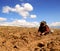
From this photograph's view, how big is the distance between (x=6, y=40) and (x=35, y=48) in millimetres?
2615

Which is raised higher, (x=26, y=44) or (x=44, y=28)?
(x=44, y=28)

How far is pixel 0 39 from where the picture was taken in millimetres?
11695

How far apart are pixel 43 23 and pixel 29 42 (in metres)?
2.77

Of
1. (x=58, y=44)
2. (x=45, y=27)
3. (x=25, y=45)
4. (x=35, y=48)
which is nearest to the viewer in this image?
(x=58, y=44)

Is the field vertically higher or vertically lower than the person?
lower

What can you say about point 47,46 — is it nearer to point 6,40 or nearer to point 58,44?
point 58,44

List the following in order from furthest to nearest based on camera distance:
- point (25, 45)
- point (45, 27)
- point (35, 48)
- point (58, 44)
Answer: point (45, 27) < point (25, 45) < point (35, 48) < point (58, 44)

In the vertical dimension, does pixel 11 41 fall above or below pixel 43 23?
below

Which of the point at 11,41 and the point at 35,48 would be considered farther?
the point at 11,41

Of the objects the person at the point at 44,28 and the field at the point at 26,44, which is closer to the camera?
the field at the point at 26,44

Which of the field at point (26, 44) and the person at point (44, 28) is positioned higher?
the person at point (44, 28)

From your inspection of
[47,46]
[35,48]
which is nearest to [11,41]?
[35,48]

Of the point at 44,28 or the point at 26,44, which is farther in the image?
the point at 44,28

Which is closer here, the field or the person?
the field
